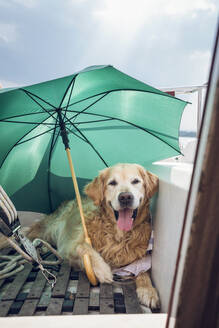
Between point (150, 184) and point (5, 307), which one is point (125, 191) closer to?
point (150, 184)

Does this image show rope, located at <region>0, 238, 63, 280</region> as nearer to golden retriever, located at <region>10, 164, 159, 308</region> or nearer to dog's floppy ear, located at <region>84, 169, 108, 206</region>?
golden retriever, located at <region>10, 164, 159, 308</region>

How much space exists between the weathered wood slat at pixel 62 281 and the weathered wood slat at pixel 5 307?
265 millimetres

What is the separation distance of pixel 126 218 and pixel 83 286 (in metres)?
0.56

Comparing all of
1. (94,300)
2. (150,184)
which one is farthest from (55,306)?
(150,184)

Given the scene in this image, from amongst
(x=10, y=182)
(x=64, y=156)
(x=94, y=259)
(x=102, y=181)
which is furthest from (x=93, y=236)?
(x=10, y=182)

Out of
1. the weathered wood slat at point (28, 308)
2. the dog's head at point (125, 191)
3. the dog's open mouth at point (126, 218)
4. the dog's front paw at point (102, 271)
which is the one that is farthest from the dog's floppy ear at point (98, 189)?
the weathered wood slat at point (28, 308)

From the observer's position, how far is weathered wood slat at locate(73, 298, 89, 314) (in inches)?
56.6

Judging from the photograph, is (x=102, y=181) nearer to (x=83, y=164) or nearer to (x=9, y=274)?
(x=83, y=164)

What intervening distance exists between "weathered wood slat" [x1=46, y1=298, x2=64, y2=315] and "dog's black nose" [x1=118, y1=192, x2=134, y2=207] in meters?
0.74

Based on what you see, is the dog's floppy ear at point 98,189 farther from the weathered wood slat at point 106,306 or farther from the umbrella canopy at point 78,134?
the weathered wood slat at point 106,306

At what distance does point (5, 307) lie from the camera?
147 cm

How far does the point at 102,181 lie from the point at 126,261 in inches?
25.4

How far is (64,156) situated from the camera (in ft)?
8.35

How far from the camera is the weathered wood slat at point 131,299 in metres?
1.46
